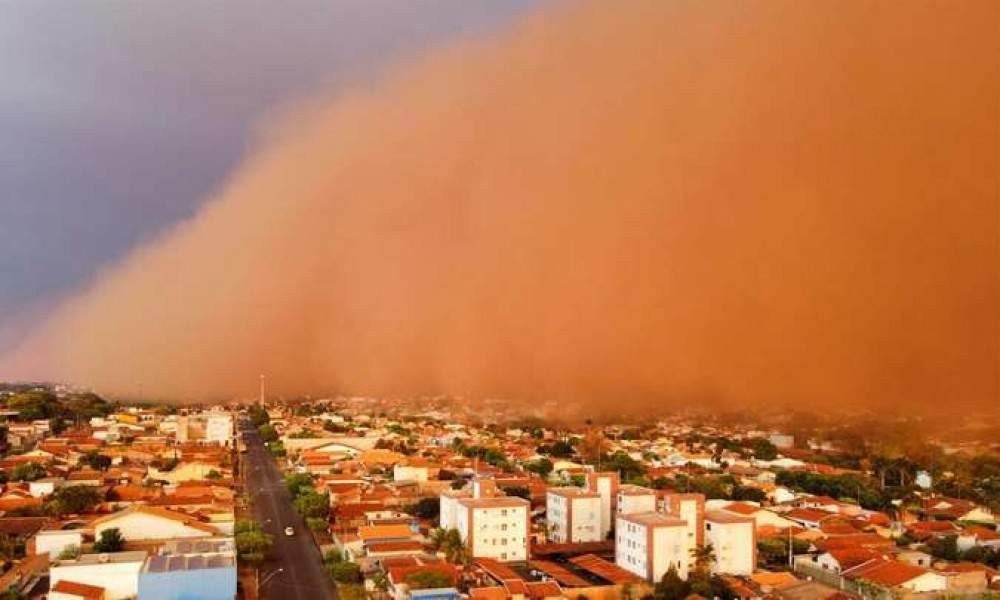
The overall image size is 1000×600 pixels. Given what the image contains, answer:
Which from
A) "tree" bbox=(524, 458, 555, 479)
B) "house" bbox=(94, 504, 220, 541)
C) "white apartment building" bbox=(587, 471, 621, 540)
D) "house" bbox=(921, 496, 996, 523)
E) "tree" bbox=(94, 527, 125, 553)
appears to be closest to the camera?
"tree" bbox=(94, 527, 125, 553)

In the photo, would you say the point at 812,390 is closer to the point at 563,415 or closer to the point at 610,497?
the point at 563,415

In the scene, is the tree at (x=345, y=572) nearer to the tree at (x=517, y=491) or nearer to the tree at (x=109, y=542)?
the tree at (x=109, y=542)

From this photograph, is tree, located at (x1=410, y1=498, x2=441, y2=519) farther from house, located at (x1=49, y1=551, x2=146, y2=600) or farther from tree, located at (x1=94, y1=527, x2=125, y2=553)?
house, located at (x1=49, y1=551, x2=146, y2=600)

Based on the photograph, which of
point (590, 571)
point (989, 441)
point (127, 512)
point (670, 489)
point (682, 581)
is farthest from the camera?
point (989, 441)

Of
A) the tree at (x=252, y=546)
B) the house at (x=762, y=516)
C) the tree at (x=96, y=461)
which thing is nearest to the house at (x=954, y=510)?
the house at (x=762, y=516)

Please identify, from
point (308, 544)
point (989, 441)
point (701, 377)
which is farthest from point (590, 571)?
point (701, 377)

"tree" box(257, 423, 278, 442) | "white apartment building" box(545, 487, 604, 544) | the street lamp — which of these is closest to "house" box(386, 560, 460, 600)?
the street lamp

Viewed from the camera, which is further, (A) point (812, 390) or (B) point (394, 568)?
(A) point (812, 390)
